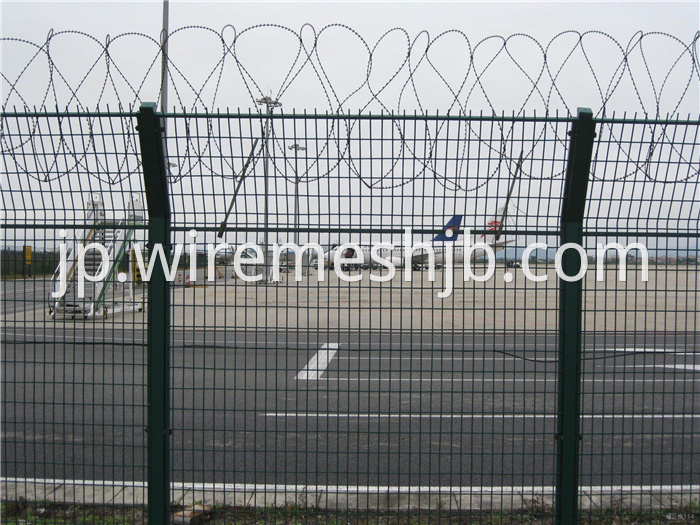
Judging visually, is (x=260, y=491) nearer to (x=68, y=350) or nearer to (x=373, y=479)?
(x=373, y=479)

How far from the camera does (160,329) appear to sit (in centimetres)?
352

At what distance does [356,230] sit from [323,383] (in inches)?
211

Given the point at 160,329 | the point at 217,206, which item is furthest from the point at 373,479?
the point at 217,206

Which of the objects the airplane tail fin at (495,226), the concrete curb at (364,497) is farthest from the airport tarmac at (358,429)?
the airplane tail fin at (495,226)

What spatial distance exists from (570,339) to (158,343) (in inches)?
103

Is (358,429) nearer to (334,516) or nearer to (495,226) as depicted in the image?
(334,516)

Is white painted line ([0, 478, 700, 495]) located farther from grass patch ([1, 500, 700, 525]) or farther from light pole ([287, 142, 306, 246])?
light pole ([287, 142, 306, 246])

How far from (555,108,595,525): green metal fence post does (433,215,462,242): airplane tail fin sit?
2.19ft

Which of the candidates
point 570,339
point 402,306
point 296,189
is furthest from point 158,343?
point 402,306

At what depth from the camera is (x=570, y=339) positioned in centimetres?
349

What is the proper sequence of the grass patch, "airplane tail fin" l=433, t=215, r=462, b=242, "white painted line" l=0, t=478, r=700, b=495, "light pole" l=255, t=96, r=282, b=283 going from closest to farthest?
"light pole" l=255, t=96, r=282, b=283 → "airplane tail fin" l=433, t=215, r=462, b=242 → the grass patch → "white painted line" l=0, t=478, r=700, b=495

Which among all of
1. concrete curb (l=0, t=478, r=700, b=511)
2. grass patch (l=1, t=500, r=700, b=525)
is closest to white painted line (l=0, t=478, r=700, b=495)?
concrete curb (l=0, t=478, r=700, b=511)

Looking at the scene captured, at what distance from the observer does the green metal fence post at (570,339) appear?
348 centimetres

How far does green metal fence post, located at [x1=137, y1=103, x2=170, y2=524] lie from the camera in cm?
348
